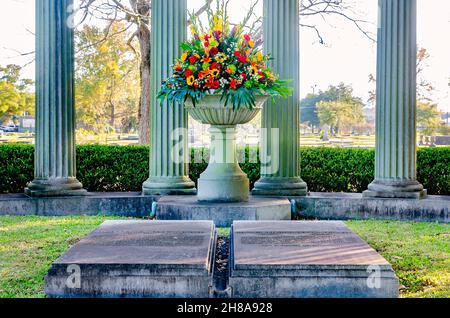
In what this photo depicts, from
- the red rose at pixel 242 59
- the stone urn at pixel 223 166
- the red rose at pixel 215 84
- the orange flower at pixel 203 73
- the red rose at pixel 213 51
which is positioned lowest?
the stone urn at pixel 223 166

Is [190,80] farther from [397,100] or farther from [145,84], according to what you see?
[145,84]

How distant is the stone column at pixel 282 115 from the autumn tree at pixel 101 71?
18.1m

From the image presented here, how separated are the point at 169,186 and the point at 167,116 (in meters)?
1.88

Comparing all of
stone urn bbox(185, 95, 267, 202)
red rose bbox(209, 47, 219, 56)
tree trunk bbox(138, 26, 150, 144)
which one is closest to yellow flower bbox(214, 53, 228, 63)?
red rose bbox(209, 47, 219, 56)

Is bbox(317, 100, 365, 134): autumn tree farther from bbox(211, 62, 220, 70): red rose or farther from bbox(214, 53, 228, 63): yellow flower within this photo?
bbox(211, 62, 220, 70): red rose

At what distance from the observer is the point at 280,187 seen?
1655 cm

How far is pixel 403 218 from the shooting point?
52.0 ft

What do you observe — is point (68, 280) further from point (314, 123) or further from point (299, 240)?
point (314, 123)

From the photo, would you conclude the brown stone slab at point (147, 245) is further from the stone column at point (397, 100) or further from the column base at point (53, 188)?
the stone column at point (397, 100)

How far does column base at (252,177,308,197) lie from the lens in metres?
16.5

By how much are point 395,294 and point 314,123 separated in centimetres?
7001

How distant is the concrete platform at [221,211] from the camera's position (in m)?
14.1

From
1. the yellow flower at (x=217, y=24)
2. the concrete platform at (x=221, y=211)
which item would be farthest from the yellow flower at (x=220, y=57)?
the concrete platform at (x=221, y=211)

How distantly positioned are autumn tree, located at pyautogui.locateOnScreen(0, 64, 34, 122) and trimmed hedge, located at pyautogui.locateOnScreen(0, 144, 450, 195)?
18411mm
